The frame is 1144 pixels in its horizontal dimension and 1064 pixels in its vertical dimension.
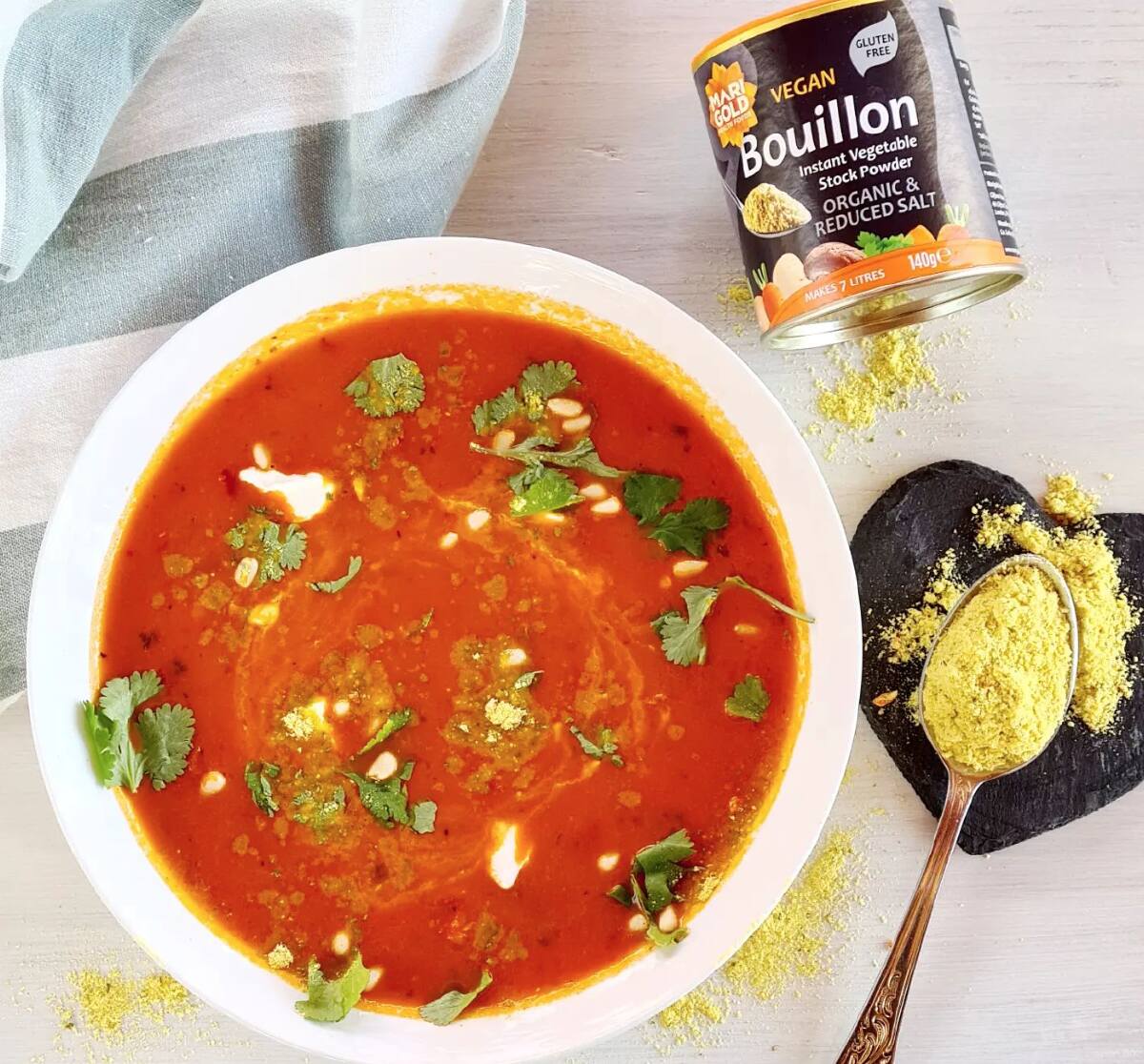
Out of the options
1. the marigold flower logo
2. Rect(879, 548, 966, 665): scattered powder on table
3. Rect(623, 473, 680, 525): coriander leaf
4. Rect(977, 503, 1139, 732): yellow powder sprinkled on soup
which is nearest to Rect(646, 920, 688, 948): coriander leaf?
Rect(879, 548, 966, 665): scattered powder on table

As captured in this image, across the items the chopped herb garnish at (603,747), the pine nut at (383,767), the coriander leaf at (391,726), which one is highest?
the coriander leaf at (391,726)

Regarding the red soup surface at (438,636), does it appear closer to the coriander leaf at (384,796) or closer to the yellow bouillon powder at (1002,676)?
the coriander leaf at (384,796)

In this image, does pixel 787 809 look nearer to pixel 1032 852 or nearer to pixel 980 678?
pixel 980 678

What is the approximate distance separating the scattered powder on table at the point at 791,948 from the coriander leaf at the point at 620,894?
0.32 metres

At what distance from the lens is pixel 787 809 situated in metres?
1.89

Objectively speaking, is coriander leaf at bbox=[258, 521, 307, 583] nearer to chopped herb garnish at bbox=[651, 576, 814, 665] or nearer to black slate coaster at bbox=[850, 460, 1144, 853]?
chopped herb garnish at bbox=[651, 576, 814, 665]

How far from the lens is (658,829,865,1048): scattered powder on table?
2057 millimetres

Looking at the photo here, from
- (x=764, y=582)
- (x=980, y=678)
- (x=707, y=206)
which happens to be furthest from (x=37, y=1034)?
(x=707, y=206)

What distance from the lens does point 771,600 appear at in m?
1.85

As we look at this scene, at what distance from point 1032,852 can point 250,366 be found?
1.83 metres

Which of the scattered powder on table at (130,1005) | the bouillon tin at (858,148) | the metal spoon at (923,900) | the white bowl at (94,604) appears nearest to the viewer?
the bouillon tin at (858,148)

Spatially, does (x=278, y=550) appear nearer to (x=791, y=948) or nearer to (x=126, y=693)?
(x=126, y=693)

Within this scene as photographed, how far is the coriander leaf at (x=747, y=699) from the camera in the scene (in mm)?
1882

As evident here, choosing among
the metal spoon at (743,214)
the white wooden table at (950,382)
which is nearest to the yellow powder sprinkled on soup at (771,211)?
the metal spoon at (743,214)
